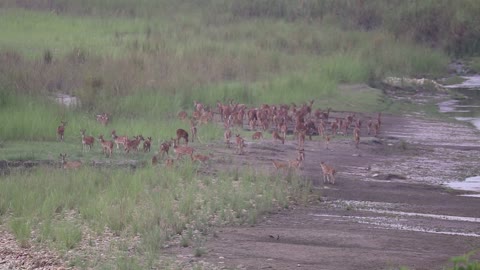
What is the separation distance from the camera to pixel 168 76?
999 inches

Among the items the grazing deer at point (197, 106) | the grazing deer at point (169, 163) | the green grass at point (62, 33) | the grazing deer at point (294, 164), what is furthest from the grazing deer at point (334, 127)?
the green grass at point (62, 33)

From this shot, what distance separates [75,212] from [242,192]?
2.47 m

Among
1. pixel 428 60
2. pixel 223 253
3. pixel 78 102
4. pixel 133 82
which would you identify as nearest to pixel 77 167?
pixel 223 253

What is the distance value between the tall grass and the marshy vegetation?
0.09ft

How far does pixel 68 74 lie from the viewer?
23875 millimetres

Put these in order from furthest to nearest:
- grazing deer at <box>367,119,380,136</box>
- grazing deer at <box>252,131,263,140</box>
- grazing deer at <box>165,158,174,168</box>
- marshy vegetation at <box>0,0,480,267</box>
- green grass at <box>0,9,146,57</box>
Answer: green grass at <box>0,9,146,57</box>
grazing deer at <box>367,119,380,136</box>
grazing deer at <box>252,131,263,140</box>
grazing deer at <box>165,158,174,168</box>
marshy vegetation at <box>0,0,480,267</box>

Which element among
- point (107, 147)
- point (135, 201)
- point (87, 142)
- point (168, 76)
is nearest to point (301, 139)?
point (107, 147)

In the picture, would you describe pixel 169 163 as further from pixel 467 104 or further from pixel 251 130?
pixel 467 104

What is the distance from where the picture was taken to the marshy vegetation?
495 inches

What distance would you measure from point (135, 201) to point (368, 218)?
10.1 ft

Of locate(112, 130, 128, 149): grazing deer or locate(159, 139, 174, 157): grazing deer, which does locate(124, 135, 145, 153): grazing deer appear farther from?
locate(159, 139, 174, 157): grazing deer

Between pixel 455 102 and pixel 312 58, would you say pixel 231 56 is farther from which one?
pixel 455 102

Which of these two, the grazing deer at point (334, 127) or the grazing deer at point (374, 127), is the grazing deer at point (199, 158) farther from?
the grazing deer at point (374, 127)

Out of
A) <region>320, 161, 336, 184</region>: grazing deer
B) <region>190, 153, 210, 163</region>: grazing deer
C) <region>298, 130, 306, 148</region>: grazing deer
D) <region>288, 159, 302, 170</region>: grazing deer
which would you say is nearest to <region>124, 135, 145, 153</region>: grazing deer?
<region>190, 153, 210, 163</region>: grazing deer
